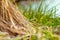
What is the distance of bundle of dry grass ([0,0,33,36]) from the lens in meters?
3.22

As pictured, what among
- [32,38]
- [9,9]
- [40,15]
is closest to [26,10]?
[40,15]

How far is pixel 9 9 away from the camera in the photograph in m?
3.50

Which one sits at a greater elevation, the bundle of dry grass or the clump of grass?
the clump of grass

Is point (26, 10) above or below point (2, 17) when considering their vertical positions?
above

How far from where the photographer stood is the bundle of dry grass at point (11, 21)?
3221 mm

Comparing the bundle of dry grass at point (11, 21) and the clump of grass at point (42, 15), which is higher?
the clump of grass at point (42, 15)

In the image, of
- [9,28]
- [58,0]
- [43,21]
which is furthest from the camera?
[58,0]

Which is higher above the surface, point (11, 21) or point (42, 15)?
point (42, 15)

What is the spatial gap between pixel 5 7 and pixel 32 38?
108 centimetres

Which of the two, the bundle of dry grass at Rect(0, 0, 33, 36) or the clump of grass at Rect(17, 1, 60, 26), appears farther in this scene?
the clump of grass at Rect(17, 1, 60, 26)

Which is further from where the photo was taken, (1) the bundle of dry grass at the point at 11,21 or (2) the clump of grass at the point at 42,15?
(2) the clump of grass at the point at 42,15

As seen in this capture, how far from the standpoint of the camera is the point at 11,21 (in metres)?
3.38

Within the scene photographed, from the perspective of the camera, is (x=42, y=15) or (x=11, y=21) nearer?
(x=11, y=21)

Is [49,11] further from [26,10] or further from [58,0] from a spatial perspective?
[58,0]
